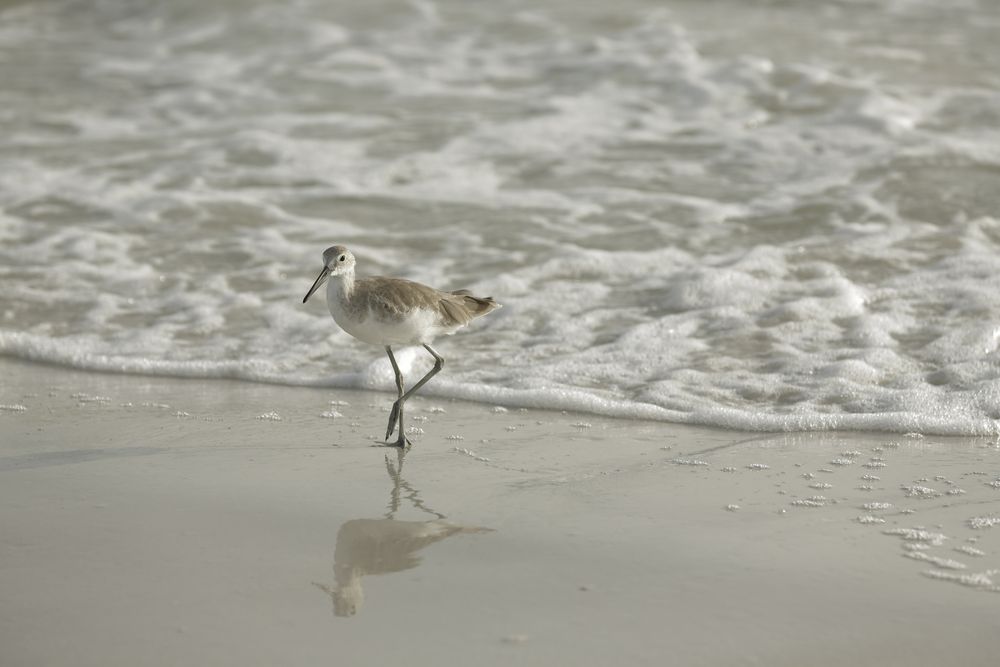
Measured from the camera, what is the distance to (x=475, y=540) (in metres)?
3.92

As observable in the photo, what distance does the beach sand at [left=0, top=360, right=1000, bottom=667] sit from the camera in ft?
10.6

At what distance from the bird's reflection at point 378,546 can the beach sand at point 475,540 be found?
11 millimetres

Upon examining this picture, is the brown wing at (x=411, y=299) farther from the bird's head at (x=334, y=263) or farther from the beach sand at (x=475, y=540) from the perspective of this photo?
the beach sand at (x=475, y=540)

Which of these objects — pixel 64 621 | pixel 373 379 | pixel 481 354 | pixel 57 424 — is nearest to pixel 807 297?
pixel 481 354

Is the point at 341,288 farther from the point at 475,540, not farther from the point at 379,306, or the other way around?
the point at 475,540

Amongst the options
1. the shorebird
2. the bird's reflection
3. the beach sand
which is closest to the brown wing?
the shorebird

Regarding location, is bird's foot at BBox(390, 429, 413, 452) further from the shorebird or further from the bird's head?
the bird's head

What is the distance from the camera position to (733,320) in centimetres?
652

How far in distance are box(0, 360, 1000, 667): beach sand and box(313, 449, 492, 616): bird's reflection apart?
11mm

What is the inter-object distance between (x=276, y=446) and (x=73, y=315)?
237cm

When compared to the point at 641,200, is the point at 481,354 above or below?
below

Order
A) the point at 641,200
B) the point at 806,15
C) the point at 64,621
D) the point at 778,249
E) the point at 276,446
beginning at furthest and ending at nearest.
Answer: the point at 806,15, the point at 641,200, the point at 778,249, the point at 276,446, the point at 64,621

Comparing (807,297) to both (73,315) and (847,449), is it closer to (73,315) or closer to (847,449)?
(847,449)

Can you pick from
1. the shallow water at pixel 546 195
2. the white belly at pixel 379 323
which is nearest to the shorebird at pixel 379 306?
the white belly at pixel 379 323
